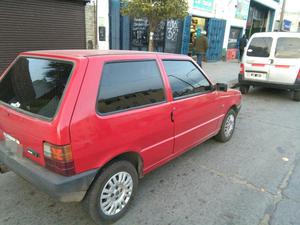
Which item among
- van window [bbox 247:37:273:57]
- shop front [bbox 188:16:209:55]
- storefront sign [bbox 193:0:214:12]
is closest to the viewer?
van window [bbox 247:37:273:57]

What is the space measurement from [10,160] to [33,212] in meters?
0.61

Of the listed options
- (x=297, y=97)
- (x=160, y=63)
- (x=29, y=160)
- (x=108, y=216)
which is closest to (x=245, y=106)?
(x=297, y=97)

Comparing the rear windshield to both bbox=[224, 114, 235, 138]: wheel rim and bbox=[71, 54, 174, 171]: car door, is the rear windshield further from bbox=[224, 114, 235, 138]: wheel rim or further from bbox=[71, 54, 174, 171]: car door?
bbox=[224, 114, 235, 138]: wheel rim

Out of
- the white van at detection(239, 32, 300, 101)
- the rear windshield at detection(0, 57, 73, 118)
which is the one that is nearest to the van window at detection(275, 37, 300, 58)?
the white van at detection(239, 32, 300, 101)

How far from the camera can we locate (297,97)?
25.9 ft

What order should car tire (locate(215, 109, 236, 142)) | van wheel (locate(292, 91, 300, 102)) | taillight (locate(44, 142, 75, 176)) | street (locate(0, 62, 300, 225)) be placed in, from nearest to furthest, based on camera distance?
1. taillight (locate(44, 142, 75, 176))
2. street (locate(0, 62, 300, 225))
3. car tire (locate(215, 109, 236, 142))
4. van wheel (locate(292, 91, 300, 102))

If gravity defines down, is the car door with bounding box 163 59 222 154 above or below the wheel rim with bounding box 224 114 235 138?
above

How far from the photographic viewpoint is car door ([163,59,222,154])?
10.1 feet

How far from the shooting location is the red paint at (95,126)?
2.03 meters

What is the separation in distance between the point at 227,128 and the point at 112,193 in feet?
8.93

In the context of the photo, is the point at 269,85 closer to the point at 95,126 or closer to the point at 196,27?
the point at 95,126

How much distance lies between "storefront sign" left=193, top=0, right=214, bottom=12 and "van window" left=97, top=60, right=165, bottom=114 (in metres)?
11.5

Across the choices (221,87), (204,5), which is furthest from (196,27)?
(221,87)

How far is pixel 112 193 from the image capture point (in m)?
2.44
